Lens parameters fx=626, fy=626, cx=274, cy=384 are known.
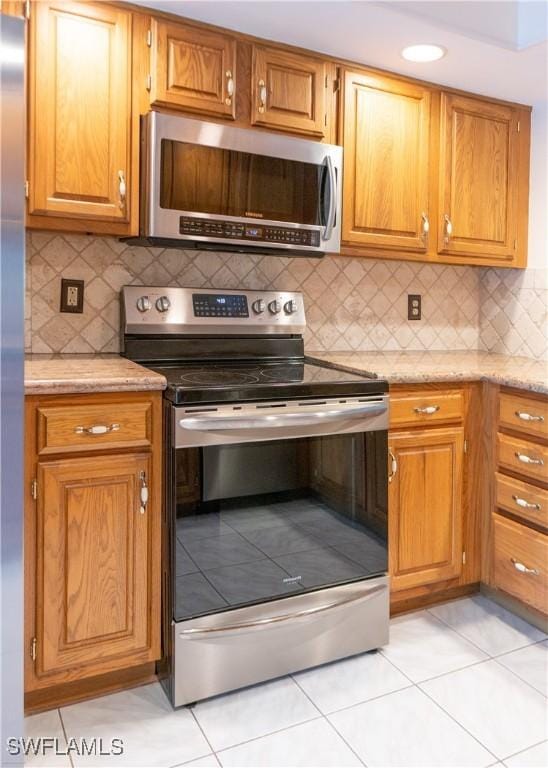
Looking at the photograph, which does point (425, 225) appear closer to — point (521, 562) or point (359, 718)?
point (521, 562)

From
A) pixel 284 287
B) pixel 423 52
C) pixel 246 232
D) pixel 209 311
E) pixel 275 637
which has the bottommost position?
pixel 275 637

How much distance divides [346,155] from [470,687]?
1.86 meters

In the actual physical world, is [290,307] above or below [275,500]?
above

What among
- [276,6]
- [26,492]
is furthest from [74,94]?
[26,492]

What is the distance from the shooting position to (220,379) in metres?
1.91

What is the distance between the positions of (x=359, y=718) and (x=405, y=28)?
7.01 ft

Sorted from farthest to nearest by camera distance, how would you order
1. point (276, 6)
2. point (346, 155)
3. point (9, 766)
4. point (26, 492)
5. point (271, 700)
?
point (346, 155), point (276, 6), point (271, 700), point (26, 492), point (9, 766)

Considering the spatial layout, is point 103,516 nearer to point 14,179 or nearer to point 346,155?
point 14,179

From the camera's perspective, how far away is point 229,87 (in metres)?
2.11

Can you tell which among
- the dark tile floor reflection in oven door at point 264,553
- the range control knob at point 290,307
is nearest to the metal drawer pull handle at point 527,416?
the dark tile floor reflection in oven door at point 264,553

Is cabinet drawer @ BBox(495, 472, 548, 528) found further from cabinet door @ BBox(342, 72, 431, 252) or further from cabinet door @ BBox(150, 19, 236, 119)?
cabinet door @ BBox(150, 19, 236, 119)

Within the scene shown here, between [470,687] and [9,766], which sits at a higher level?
[9,766]

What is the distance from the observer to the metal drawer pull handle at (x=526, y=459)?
212cm

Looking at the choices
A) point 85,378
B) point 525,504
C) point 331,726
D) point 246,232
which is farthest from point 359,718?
point 246,232
